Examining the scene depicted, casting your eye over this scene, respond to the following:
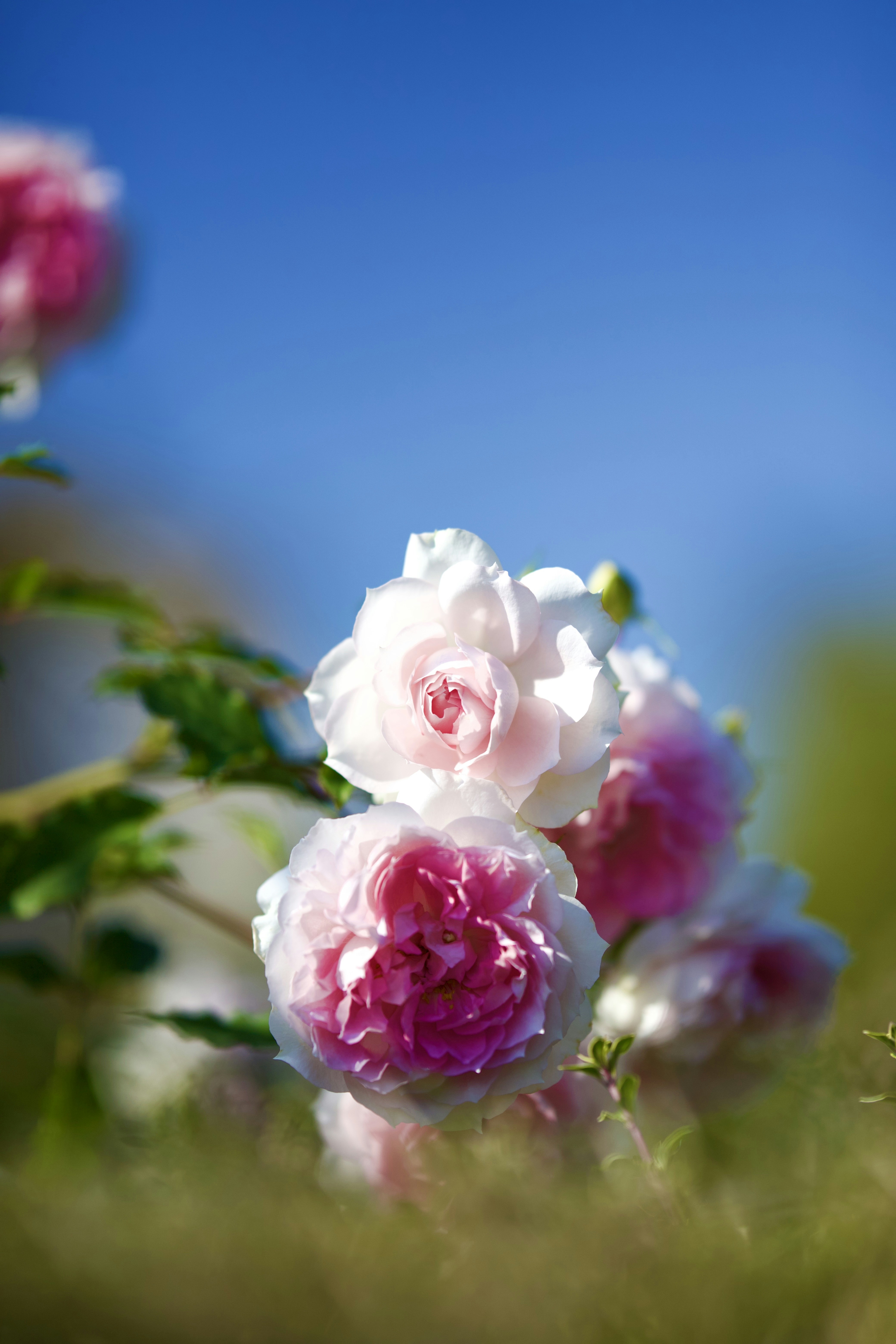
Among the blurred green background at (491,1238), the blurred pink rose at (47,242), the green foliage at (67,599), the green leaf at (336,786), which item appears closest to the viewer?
the blurred green background at (491,1238)

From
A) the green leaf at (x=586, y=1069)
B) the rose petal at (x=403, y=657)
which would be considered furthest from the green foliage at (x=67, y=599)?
the green leaf at (x=586, y=1069)

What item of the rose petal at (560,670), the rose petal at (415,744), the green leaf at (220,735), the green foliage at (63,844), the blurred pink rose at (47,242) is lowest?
the green foliage at (63,844)

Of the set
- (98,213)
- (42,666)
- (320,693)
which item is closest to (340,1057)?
(320,693)

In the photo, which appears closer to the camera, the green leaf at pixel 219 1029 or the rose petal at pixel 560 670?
the rose petal at pixel 560 670

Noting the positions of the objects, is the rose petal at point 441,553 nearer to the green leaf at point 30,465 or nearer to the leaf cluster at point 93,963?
the green leaf at point 30,465

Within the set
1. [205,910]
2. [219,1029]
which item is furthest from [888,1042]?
[205,910]

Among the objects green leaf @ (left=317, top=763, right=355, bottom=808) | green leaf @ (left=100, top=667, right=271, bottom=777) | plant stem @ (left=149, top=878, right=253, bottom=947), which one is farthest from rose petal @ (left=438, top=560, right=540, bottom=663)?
plant stem @ (left=149, top=878, right=253, bottom=947)

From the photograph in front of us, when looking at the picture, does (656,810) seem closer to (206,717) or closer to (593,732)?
(593,732)
